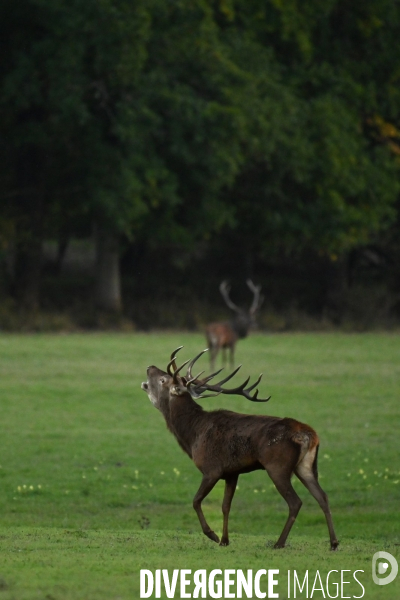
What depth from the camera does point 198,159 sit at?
32250mm

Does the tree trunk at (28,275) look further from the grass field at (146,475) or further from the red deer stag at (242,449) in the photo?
the red deer stag at (242,449)

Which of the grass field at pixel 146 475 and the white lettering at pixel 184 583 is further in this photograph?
the grass field at pixel 146 475

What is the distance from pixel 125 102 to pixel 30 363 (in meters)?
9.29

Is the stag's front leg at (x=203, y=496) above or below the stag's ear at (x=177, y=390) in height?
below

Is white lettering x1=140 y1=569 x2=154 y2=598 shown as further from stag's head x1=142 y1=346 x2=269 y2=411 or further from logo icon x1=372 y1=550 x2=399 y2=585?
stag's head x1=142 y1=346 x2=269 y2=411

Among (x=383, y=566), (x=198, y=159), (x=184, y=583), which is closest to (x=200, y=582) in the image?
(x=184, y=583)

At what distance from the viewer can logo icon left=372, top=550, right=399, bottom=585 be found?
289 inches

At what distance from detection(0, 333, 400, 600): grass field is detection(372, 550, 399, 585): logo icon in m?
0.06

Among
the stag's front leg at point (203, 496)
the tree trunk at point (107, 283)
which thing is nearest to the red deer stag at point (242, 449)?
the stag's front leg at point (203, 496)

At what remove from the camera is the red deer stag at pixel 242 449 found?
8.38 meters

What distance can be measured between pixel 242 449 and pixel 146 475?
579 centimetres

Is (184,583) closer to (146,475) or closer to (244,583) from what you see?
(244,583)

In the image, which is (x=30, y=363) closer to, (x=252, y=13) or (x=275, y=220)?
(x=275, y=220)

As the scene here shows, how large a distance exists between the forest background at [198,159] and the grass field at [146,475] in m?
5.05
